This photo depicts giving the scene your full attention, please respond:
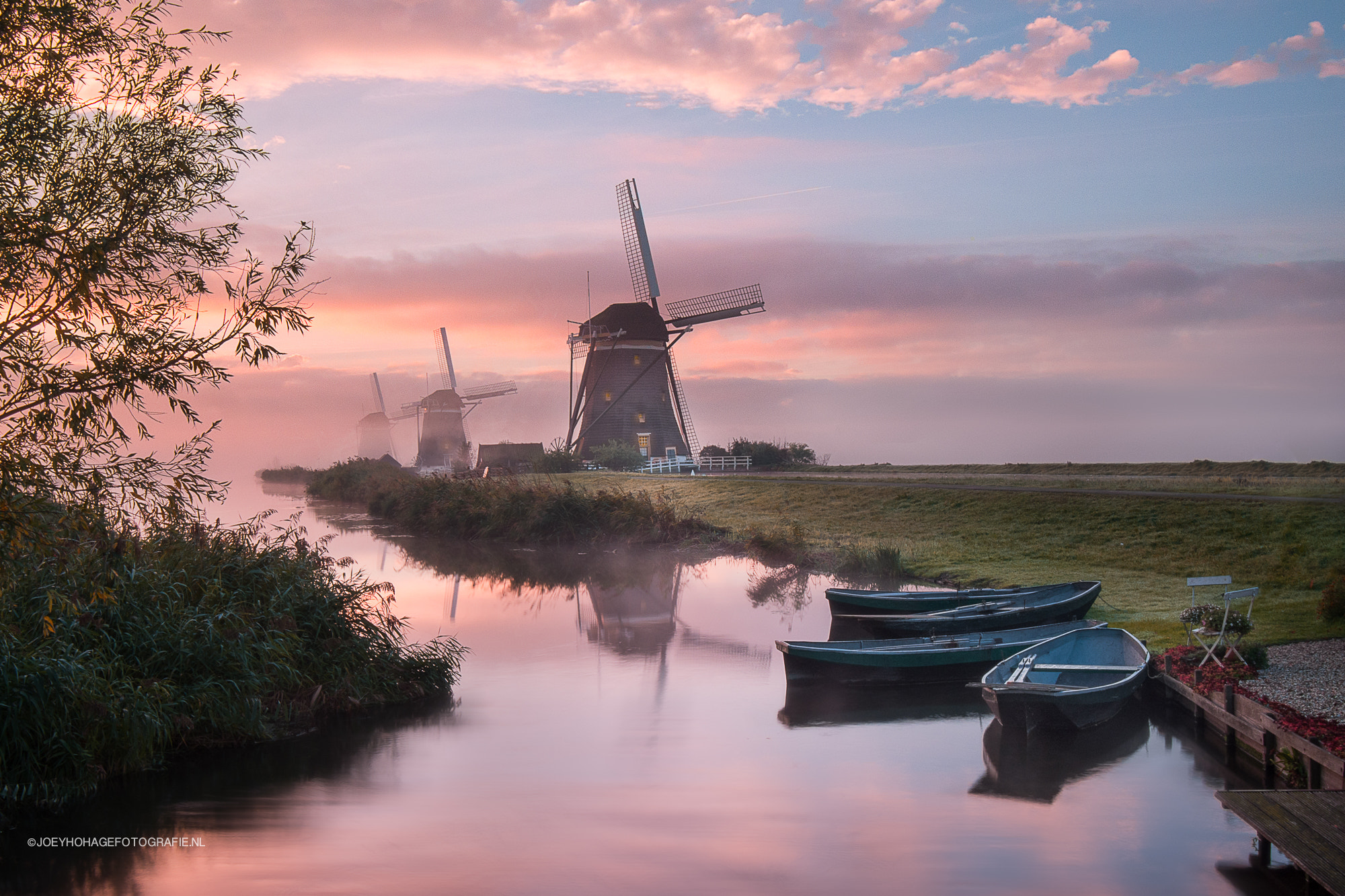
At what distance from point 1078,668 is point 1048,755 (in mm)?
1437

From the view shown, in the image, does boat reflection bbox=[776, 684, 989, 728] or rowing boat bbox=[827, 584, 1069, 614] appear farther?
rowing boat bbox=[827, 584, 1069, 614]

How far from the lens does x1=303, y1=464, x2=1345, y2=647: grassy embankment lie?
54.5ft

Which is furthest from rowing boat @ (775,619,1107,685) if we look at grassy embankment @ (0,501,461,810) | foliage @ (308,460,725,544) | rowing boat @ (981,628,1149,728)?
foliage @ (308,460,725,544)

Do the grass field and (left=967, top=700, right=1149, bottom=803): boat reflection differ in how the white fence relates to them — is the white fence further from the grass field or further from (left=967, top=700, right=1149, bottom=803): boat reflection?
(left=967, top=700, right=1149, bottom=803): boat reflection

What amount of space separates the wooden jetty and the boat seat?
667 millimetres

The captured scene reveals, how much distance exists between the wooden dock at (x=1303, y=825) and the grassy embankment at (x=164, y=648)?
863cm

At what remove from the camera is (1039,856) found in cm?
754

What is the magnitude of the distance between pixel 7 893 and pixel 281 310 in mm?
4676

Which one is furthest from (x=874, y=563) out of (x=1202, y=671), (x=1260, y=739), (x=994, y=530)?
(x=1260, y=739)

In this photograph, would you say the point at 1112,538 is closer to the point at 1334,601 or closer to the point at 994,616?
the point at 1334,601

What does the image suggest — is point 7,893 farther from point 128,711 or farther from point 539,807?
point 539,807

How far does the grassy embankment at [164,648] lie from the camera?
7852 millimetres

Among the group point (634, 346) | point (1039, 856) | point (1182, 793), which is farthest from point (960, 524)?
point (634, 346)

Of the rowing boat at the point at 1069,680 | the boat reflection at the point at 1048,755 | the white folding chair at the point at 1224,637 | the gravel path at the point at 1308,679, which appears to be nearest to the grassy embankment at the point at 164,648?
the boat reflection at the point at 1048,755
